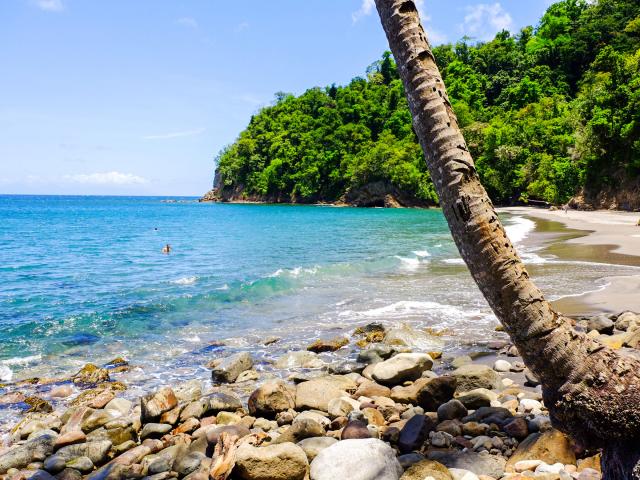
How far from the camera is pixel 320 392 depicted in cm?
718

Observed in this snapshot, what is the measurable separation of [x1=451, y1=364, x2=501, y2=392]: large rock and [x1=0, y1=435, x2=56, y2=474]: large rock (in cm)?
589

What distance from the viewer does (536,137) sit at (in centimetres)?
6662

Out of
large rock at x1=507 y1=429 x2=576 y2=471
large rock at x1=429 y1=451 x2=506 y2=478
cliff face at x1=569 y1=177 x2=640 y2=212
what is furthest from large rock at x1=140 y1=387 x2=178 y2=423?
cliff face at x1=569 y1=177 x2=640 y2=212

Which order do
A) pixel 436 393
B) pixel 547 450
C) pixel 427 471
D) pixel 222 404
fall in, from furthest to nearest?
pixel 222 404
pixel 436 393
pixel 547 450
pixel 427 471

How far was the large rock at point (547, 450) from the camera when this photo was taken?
440 cm

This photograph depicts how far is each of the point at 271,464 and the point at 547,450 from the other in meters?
2.69

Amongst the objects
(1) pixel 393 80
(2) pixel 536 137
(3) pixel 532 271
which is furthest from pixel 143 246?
(1) pixel 393 80

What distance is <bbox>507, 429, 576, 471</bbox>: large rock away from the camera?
4.40 metres

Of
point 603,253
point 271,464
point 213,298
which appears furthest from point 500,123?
point 271,464

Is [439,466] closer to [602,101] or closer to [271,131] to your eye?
[602,101]

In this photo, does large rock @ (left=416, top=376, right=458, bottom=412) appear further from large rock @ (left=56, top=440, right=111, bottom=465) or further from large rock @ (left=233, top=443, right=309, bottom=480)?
large rock @ (left=56, top=440, right=111, bottom=465)

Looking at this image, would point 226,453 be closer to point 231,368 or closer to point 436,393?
point 436,393

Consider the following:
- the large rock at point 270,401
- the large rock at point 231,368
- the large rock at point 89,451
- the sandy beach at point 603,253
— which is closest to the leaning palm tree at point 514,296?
the large rock at point 270,401

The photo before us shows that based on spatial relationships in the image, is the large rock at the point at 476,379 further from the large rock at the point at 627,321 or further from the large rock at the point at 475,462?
the large rock at the point at 627,321
